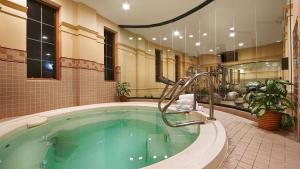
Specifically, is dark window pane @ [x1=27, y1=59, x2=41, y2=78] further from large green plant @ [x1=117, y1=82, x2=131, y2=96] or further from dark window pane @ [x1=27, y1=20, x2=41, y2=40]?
large green plant @ [x1=117, y1=82, x2=131, y2=96]

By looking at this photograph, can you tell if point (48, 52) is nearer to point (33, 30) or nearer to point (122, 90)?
point (33, 30)

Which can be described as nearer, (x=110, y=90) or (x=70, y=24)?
(x=70, y=24)

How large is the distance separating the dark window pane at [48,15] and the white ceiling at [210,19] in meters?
0.95

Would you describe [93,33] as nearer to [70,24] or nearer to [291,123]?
[70,24]

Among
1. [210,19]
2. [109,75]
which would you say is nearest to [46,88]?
[109,75]

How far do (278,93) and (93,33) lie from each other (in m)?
4.99

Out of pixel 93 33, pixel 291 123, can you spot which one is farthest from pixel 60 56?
pixel 291 123

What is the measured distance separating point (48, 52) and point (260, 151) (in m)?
4.90

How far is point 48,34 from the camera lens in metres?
4.41

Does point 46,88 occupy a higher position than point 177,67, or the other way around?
point 177,67

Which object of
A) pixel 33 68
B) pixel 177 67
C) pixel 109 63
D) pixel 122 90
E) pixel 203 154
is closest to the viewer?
pixel 203 154

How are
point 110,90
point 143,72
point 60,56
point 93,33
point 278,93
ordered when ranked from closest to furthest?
point 278,93 < point 60,56 < point 93,33 < point 110,90 < point 143,72

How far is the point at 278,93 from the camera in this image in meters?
2.18

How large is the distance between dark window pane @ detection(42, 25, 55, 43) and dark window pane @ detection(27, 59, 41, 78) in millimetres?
644
